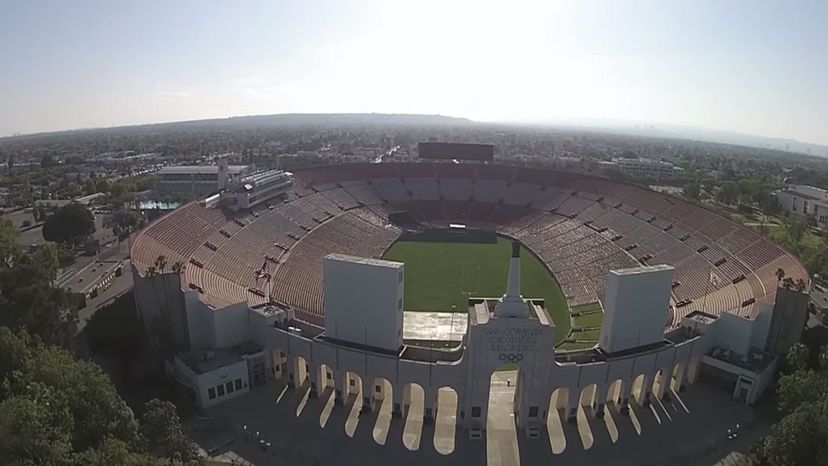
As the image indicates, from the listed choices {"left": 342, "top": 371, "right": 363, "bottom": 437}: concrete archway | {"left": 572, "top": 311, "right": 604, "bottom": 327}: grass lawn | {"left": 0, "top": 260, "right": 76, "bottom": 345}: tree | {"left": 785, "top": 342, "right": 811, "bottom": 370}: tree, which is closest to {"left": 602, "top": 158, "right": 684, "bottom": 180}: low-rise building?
{"left": 572, "top": 311, "right": 604, "bottom": 327}: grass lawn

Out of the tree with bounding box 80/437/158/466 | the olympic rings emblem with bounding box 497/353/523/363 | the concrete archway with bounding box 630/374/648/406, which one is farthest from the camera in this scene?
the concrete archway with bounding box 630/374/648/406

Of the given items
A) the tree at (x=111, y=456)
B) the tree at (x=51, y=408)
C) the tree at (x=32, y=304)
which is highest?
the tree at (x=32, y=304)

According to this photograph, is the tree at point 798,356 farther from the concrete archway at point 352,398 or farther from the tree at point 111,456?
the tree at point 111,456

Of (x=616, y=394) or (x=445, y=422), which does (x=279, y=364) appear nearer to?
(x=445, y=422)

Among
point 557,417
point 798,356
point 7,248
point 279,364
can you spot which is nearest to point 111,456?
point 279,364

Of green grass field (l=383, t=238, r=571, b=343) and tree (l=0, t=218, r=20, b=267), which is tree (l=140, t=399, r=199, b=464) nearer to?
green grass field (l=383, t=238, r=571, b=343)

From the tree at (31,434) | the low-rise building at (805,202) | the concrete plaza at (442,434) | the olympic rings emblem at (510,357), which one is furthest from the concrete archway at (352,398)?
the low-rise building at (805,202)
